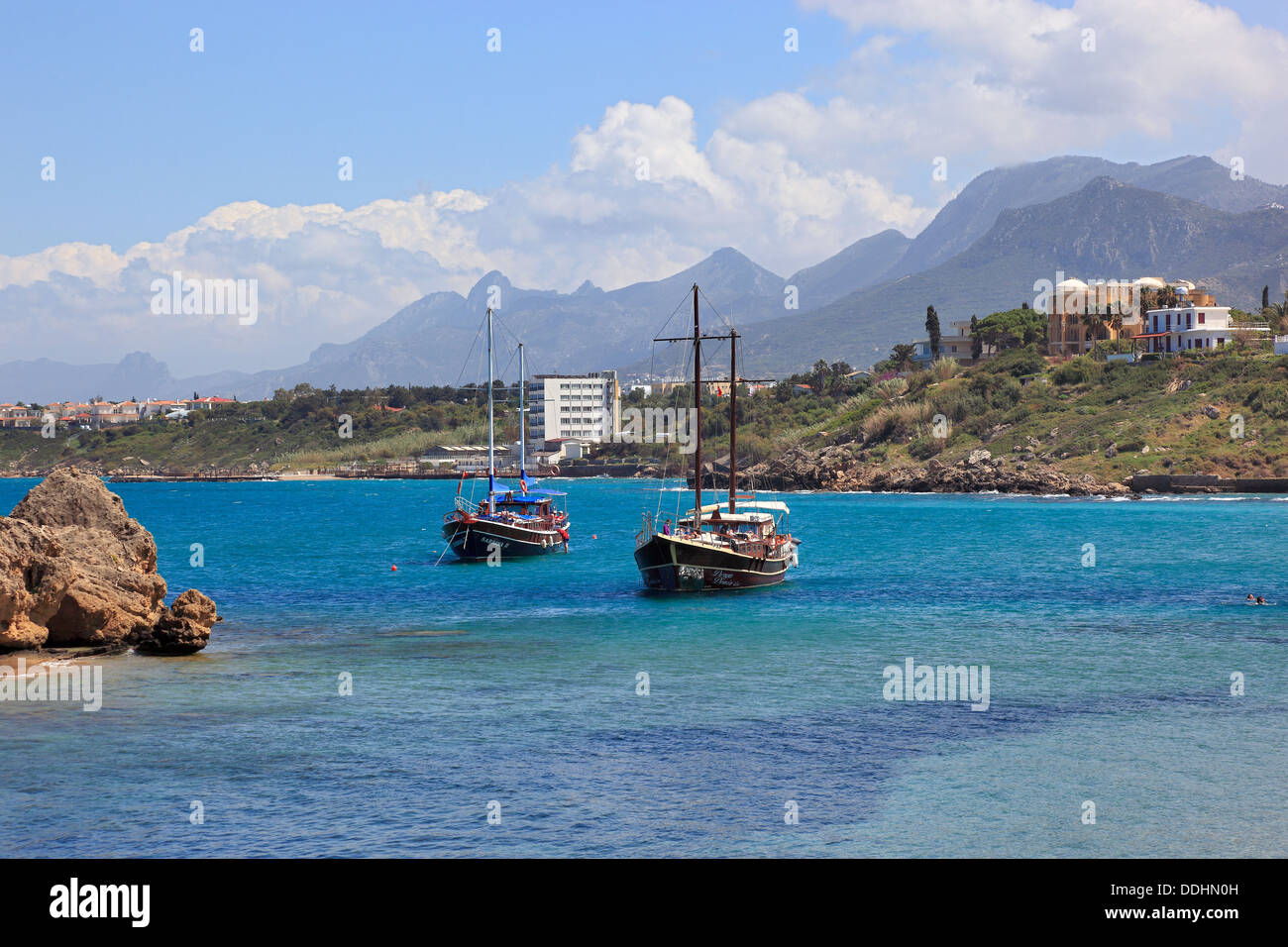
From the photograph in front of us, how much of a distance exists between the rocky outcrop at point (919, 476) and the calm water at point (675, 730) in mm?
68986

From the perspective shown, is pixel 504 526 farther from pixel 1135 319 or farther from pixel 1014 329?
pixel 1135 319

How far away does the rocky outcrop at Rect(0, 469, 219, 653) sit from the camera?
2738cm

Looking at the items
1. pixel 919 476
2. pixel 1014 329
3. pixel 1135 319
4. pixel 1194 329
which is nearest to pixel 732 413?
pixel 919 476

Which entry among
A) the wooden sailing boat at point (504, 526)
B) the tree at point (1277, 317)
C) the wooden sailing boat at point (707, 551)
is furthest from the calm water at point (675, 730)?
the tree at point (1277, 317)

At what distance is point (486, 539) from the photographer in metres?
64.0

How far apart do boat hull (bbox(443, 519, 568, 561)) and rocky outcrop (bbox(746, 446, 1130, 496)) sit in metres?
69.1

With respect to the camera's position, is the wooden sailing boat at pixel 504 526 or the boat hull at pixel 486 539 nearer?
the boat hull at pixel 486 539

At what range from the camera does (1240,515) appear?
86.4m

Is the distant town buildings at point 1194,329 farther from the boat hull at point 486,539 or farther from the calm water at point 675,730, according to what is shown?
the boat hull at point 486,539

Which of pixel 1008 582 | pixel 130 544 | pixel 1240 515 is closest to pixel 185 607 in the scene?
pixel 130 544

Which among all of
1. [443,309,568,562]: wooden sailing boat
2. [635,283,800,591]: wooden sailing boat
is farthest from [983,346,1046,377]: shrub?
[635,283,800,591]: wooden sailing boat

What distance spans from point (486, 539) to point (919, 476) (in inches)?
3079

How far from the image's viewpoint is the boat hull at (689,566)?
45938 millimetres
